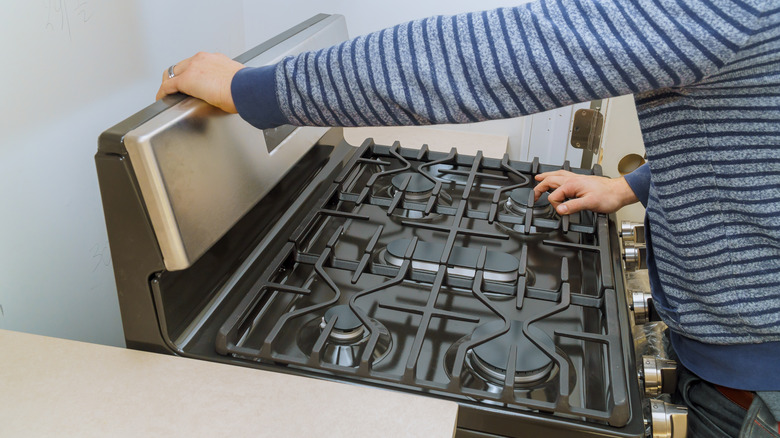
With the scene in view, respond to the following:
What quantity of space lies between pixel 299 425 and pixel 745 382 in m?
0.48

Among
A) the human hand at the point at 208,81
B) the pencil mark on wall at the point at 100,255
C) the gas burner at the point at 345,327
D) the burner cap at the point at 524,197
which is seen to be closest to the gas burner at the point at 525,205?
the burner cap at the point at 524,197

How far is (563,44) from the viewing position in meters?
0.59

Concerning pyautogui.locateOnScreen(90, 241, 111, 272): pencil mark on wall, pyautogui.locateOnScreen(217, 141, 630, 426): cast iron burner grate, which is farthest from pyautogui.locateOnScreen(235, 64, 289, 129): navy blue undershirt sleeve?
pyautogui.locateOnScreen(90, 241, 111, 272): pencil mark on wall

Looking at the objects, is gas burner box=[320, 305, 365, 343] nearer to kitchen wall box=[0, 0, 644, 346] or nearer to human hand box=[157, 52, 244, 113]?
human hand box=[157, 52, 244, 113]

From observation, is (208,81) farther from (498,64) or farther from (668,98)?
(668,98)

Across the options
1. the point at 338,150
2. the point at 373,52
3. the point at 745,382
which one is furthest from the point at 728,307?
the point at 338,150

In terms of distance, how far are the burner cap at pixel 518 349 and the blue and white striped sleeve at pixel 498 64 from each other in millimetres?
244

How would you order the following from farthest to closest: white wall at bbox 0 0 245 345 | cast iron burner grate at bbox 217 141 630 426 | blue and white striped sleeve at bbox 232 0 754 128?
white wall at bbox 0 0 245 345, cast iron burner grate at bbox 217 141 630 426, blue and white striped sleeve at bbox 232 0 754 128

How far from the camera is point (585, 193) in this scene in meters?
1.03

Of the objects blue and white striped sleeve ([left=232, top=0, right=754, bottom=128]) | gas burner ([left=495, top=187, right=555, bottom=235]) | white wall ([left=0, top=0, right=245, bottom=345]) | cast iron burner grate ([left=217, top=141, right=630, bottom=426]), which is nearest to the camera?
blue and white striped sleeve ([left=232, top=0, right=754, bottom=128])

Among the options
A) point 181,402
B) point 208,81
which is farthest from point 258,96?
point 181,402

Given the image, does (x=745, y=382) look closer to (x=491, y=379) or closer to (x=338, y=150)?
(x=491, y=379)

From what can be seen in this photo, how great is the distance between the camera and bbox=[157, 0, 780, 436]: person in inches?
22.4

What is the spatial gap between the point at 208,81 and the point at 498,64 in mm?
331
